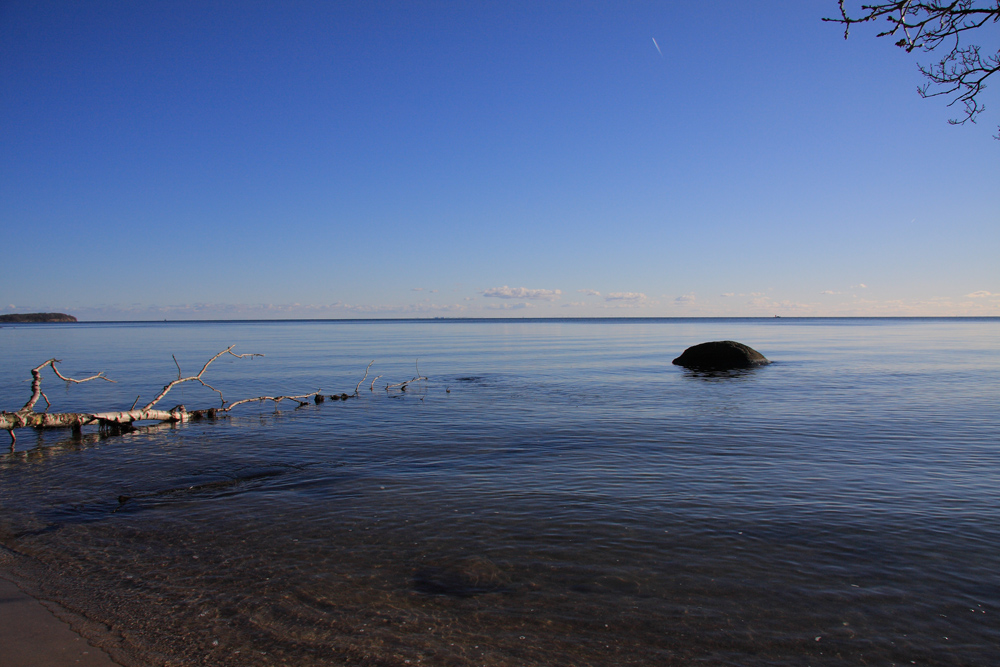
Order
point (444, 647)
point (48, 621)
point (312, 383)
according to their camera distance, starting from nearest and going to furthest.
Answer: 1. point (444, 647)
2. point (48, 621)
3. point (312, 383)

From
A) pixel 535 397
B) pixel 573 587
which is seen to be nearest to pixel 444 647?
pixel 573 587

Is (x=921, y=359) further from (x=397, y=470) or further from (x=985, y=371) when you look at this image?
(x=397, y=470)

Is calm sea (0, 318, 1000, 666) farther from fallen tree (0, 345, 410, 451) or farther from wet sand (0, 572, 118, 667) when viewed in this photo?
fallen tree (0, 345, 410, 451)

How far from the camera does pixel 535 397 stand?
23.1 meters

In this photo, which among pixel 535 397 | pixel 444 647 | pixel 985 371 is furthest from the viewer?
pixel 985 371

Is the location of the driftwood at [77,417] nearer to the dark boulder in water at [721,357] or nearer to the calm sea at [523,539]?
the calm sea at [523,539]

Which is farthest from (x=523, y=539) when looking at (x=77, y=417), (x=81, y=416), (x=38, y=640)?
(x=77, y=417)

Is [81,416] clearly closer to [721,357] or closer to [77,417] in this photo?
[77,417]

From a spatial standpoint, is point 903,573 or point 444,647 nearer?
point 444,647

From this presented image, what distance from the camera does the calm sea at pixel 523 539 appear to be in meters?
5.57

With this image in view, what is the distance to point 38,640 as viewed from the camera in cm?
545

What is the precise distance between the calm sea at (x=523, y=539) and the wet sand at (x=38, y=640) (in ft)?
0.65

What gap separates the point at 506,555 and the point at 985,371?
35.9 m

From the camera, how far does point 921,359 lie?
40.3m
